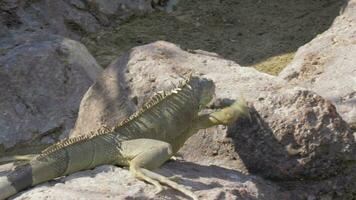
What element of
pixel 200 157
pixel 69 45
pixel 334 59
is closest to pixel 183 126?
pixel 200 157

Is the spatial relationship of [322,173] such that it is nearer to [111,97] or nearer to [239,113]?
[239,113]

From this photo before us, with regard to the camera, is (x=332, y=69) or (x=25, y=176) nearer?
(x=25, y=176)

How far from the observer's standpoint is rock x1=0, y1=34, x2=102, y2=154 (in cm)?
507

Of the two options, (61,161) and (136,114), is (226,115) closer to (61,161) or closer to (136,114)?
(136,114)

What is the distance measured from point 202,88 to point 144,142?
1.42 ft

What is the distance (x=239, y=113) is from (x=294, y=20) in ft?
12.3

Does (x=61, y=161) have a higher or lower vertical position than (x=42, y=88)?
higher

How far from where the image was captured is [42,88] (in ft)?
17.2

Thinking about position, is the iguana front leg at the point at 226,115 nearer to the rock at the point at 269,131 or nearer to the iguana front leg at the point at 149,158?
the rock at the point at 269,131

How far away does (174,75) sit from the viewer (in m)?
3.71

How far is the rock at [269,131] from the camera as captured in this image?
339 cm

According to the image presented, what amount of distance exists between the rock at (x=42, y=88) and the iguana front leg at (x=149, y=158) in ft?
6.46

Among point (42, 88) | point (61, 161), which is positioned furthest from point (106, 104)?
point (42, 88)

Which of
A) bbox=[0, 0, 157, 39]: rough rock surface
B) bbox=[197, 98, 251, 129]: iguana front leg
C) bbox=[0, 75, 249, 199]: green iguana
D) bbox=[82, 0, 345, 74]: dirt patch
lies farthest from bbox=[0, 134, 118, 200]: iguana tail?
bbox=[0, 0, 157, 39]: rough rock surface
